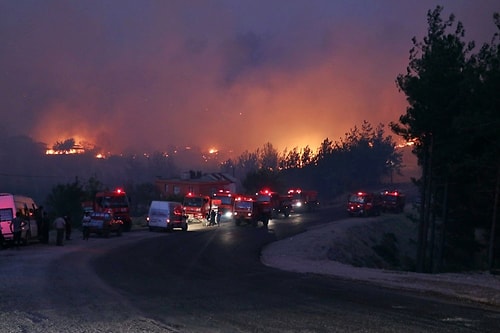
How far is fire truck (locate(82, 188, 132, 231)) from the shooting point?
5416 cm

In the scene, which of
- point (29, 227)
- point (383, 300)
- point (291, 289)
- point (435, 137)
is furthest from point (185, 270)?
point (435, 137)

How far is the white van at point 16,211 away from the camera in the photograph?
3638 cm

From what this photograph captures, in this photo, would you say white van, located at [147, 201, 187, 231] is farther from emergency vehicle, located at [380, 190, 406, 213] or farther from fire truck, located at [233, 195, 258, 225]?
emergency vehicle, located at [380, 190, 406, 213]

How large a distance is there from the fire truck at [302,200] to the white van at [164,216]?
35670 mm

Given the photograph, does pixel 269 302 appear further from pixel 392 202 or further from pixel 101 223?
pixel 392 202

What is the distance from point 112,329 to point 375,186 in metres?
149

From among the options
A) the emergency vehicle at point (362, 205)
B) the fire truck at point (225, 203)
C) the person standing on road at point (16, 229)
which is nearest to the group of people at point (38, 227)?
the person standing on road at point (16, 229)

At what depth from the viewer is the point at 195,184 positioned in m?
117

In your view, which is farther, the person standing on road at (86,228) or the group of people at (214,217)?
the group of people at (214,217)

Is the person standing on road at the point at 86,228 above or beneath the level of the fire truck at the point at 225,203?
beneath

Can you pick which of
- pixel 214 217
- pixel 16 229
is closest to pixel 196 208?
pixel 214 217

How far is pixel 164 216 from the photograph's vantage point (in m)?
57.5

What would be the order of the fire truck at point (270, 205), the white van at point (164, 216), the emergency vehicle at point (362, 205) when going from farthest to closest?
the emergency vehicle at point (362, 205), the fire truck at point (270, 205), the white van at point (164, 216)

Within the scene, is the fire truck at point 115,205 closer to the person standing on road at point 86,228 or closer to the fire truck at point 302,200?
the person standing on road at point 86,228
